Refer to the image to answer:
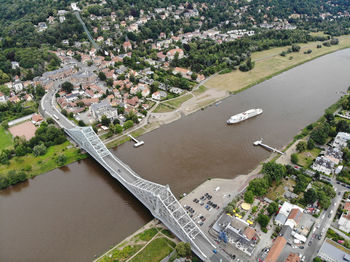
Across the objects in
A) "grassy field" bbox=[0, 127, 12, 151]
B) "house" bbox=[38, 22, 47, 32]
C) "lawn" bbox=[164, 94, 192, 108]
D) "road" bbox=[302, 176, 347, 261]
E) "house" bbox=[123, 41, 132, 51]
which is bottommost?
"grassy field" bbox=[0, 127, 12, 151]

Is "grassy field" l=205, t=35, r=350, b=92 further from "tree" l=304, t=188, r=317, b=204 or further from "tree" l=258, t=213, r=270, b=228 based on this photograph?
"tree" l=258, t=213, r=270, b=228

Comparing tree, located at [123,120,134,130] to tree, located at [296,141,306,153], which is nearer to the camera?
tree, located at [296,141,306,153]

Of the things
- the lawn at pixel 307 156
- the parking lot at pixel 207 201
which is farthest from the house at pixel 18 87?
Answer: the lawn at pixel 307 156

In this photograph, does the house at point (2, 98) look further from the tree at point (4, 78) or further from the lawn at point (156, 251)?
the lawn at point (156, 251)

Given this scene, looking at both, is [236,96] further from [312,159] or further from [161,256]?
[161,256]

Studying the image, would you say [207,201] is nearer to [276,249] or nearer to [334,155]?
[276,249]

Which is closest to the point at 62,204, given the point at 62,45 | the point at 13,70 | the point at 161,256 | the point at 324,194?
the point at 161,256

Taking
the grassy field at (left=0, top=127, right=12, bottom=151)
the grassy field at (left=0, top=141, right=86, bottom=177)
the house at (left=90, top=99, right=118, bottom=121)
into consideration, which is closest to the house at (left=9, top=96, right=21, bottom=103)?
the grassy field at (left=0, top=127, right=12, bottom=151)
